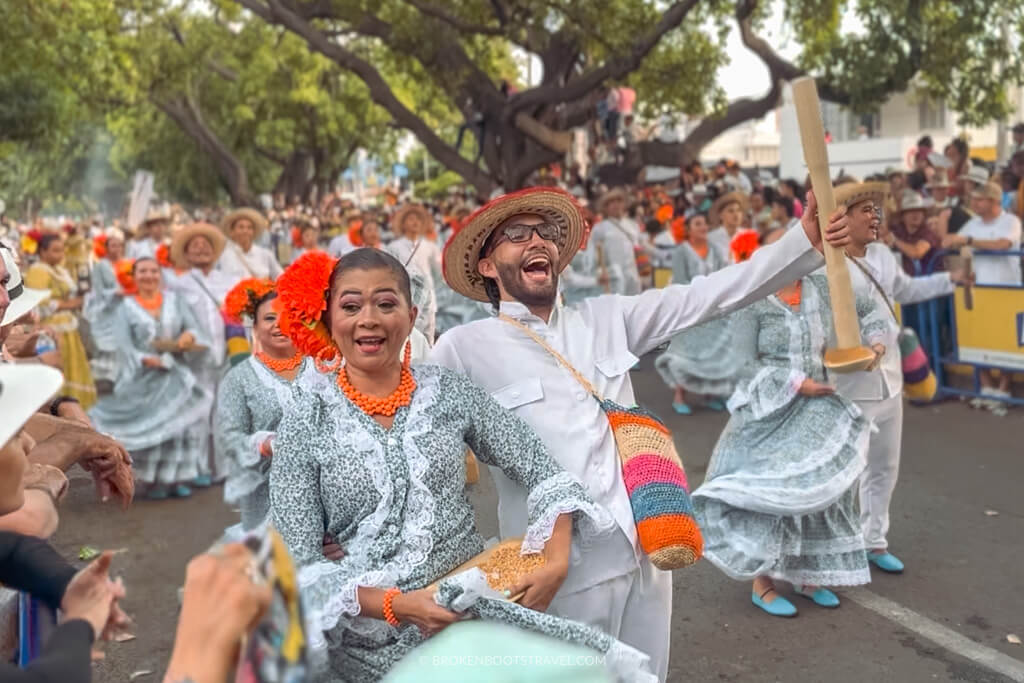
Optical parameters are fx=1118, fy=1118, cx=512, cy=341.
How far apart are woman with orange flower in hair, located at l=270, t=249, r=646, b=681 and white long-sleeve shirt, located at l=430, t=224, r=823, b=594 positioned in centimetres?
23

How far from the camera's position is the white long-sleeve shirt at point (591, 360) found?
316cm

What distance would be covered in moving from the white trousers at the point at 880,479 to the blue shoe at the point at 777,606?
752 millimetres

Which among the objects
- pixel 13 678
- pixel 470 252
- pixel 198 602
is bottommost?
pixel 13 678

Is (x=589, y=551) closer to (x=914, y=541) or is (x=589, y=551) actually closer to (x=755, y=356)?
(x=755, y=356)

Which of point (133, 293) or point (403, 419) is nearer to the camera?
point (403, 419)

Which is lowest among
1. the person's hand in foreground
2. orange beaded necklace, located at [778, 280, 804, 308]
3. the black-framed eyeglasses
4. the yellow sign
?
the yellow sign

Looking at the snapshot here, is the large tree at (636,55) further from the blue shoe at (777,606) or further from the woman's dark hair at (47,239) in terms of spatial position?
the blue shoe at (777,606)

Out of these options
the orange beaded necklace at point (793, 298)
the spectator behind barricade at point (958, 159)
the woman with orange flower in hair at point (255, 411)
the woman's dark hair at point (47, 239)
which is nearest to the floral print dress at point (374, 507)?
the woman with orange flower in hair at point (255, 411)

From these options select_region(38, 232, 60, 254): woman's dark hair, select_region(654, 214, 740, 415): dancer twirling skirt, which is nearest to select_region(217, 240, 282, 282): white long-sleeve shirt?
select_region(38, 232, 60, 254): woman's dark hair

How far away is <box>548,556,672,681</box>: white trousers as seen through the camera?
10.2 feet

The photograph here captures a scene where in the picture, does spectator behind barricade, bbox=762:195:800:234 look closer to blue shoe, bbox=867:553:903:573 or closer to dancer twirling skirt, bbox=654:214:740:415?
dancer twirling skirt, bbox=654:214:740:415

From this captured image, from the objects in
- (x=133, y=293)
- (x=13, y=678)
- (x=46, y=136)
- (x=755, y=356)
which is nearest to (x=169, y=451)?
(x=133, y=293)

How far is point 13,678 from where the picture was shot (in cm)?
180

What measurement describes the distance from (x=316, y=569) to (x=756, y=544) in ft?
10.2
